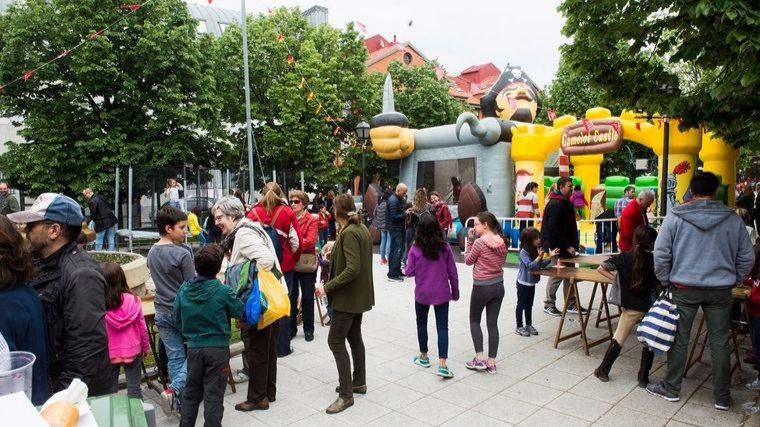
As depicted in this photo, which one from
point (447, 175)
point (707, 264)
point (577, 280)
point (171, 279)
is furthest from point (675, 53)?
point (447, 175)

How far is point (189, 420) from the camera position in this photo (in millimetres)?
3754

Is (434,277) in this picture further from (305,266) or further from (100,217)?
(100,217)

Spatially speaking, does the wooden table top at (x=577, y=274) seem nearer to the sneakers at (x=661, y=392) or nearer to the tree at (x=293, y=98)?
the sneakers at (x=661, y=392)

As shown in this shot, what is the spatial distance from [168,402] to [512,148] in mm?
11932

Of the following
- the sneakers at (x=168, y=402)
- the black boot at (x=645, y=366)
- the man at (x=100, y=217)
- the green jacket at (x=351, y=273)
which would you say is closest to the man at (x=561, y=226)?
the black boot at (x=645, y=366)

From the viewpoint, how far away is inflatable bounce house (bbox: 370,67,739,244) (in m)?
12.1

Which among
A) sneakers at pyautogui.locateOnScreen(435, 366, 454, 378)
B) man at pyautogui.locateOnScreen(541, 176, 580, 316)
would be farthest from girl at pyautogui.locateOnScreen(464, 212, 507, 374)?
man at pyautogui.locateOnScreen(541, 176, 580, 316)

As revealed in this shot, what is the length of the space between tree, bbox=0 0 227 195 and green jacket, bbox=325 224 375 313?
45.0 feet

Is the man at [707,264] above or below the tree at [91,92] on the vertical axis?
below

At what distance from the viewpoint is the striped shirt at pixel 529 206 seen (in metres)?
12.3

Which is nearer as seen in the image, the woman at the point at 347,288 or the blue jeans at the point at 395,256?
the woman at the point at 347,288

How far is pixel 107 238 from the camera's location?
1278cm

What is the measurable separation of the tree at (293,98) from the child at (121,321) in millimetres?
16861

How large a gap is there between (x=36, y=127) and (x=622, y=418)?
1856 cm
